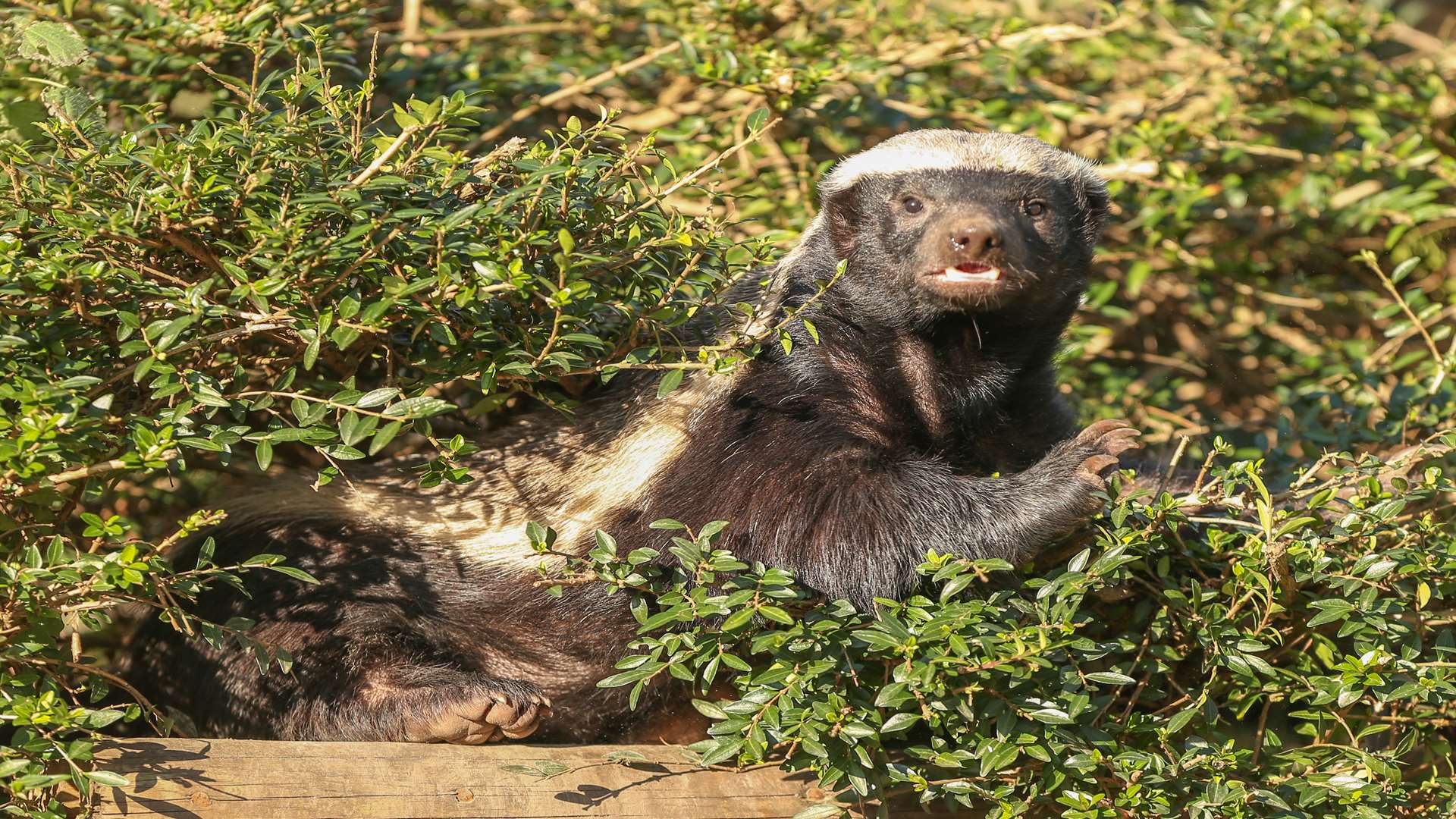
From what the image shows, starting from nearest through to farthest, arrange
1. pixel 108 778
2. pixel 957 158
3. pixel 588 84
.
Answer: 1. pixel 108 778
2. pixel 957 158
3. pixel 588 84

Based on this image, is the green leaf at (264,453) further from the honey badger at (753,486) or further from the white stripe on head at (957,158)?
the white stripe on head at (957,158)

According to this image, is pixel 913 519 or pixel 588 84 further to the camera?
pixel 588 84

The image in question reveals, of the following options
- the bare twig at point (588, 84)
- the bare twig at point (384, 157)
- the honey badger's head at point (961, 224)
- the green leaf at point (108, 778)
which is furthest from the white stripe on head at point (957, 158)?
the green leaf at point (108, 778)

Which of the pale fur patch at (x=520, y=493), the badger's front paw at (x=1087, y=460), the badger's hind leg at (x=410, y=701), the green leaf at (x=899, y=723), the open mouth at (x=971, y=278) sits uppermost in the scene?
the open mouth at (x=971, y=278)

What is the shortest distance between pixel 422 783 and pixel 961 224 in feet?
7.10

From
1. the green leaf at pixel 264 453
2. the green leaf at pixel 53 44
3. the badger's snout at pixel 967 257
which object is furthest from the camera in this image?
the badger's snout at pixel 967 257

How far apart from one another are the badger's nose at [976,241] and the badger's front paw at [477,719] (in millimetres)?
1836

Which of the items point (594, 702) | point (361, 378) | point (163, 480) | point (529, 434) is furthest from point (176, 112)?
point (594, 702)

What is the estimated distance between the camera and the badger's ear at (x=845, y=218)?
14.7 feet

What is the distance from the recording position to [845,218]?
14.8ft

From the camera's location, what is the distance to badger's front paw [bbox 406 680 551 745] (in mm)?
3938

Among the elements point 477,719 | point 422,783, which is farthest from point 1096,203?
point 422,783

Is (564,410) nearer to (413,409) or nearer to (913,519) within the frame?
(413,409)

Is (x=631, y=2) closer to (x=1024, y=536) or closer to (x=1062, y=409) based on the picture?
(x=1062, y=409)
